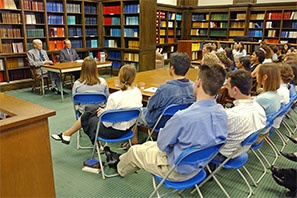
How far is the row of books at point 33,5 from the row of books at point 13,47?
0.88 m

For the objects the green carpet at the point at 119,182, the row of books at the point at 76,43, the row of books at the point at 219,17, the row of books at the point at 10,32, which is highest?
the row of books at the point at 219,17

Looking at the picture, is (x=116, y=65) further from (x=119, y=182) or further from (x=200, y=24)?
(x=119, y=182)

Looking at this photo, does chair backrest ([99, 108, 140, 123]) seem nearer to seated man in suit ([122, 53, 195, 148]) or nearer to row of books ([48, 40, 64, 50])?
seated man in suit ([122, 53, 195, 148])

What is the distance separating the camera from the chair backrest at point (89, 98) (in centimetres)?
281

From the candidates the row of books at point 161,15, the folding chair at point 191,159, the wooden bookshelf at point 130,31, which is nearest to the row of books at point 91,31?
the wooden bookshelf at point 130,31

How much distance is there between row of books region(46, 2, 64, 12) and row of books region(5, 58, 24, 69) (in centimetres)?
148

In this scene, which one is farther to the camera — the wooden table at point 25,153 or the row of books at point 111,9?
the row of books at point 111,9

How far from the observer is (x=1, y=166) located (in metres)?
1.45

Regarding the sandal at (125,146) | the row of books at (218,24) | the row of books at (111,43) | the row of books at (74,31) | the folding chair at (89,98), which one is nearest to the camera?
the folding chair at (89,98)

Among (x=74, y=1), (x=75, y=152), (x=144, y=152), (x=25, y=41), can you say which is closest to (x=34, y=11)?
(x=25, y=41)

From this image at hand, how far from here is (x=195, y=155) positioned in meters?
1.61

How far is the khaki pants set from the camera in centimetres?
180

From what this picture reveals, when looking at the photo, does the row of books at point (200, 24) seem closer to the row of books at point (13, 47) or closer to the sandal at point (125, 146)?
the row of books at point (13, 47)

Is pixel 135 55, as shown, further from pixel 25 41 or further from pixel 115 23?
pixel 25 41
